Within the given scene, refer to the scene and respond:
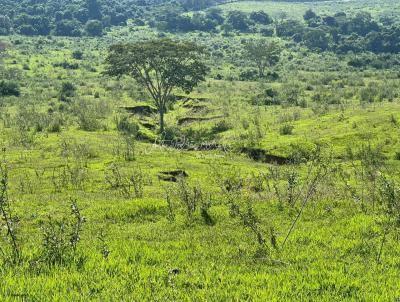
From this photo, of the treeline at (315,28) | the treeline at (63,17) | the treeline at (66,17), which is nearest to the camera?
the treeline at (315,28)

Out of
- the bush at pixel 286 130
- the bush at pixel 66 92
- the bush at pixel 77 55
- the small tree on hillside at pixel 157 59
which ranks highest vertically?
the small tree on hillside at pixel 157 59

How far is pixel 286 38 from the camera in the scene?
113688 millimetres

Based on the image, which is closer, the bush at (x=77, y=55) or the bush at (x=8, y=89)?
the bush at (x=8, y=89)

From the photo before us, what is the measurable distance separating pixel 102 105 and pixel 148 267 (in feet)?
113

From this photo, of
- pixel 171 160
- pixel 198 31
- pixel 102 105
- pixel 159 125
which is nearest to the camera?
pixel 171 160

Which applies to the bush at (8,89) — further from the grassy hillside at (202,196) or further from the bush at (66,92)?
the bush at (66,92)

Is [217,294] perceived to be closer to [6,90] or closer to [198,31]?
[6,90]

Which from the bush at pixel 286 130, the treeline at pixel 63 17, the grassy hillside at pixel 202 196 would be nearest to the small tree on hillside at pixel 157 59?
the grassy hillside at pixel 202 196

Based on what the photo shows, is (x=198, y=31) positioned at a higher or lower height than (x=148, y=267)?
lower

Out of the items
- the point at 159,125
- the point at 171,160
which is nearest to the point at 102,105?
the point at 159,125

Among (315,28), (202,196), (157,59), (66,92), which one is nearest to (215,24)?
(315,28)

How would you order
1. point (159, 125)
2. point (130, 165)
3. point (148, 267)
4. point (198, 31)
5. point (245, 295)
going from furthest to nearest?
point (198, 31) < point (159, 125) < point (130, 165) < point (148, 267) < point (245, 295)

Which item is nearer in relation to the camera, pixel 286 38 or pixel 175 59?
pixel 175 59

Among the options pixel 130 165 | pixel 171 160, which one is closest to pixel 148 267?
pixel 130 165
